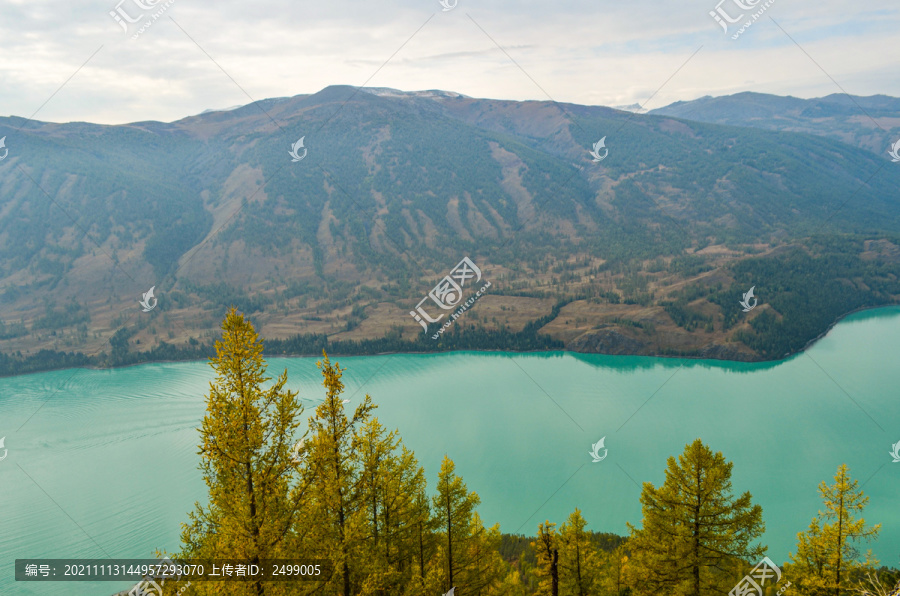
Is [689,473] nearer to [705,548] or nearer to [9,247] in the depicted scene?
[705,548]

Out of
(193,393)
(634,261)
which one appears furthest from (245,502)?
(634,261)

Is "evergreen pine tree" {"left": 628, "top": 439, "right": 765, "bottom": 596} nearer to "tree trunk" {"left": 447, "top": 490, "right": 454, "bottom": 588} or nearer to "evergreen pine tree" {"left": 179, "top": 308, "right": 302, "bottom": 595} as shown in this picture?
"tree trunk" {"left": 447, "top": 490, "right": 454, "bottom": 588}
